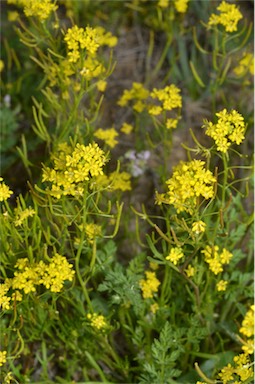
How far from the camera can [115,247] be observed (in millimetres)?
1644

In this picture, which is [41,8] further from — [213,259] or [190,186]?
[213,259]

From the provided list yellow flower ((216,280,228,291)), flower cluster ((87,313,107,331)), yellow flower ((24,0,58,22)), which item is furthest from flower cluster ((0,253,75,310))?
yellow flower ((24,0,58,22))

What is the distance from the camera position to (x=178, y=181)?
1.38m

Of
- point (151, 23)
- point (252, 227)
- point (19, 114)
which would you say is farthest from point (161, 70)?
point (252, 227)

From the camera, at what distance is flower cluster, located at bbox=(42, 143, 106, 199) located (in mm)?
1348

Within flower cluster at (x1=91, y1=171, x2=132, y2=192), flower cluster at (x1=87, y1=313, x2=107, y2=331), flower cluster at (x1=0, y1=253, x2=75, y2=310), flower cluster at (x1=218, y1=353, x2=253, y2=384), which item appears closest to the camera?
flower cluster at (x1=218, y1=353, x2=253, y2=384)

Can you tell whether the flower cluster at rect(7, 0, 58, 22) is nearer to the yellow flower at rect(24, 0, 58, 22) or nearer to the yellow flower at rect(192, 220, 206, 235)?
the yellow flower at rect(24, 0, 58, 22)

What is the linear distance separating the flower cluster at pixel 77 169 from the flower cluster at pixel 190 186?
0.15 meters

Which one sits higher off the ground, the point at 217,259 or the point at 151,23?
the point at 151,23

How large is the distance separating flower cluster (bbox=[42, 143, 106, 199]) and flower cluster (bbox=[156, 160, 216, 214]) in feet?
0.51

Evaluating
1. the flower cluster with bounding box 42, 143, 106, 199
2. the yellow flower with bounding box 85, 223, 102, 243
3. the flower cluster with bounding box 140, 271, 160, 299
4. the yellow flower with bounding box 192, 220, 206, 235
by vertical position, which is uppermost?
the flower cluster with bounding box 42, 143, 106, 199

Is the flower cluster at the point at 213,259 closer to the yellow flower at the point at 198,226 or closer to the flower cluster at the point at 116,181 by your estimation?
the yellow flower at the point at 198,226

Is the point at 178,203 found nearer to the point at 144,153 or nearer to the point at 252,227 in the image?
the point at 252,227

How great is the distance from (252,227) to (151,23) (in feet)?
3.51
